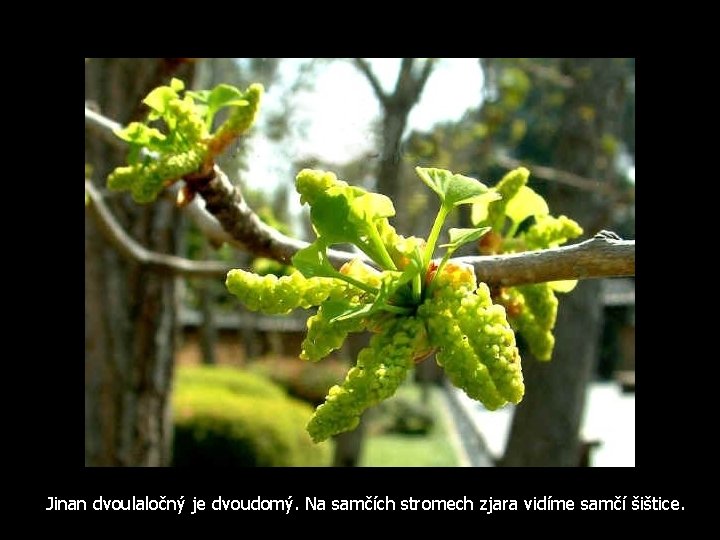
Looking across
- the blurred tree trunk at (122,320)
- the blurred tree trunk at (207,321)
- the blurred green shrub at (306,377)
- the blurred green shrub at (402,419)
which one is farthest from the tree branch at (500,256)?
the blurred tree trunk at (207,321)

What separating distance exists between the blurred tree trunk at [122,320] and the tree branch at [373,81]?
996 mm

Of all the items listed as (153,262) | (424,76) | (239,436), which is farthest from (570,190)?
(239,436)

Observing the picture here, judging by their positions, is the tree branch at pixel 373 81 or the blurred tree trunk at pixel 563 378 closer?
the blurred tree trunk at pixel 563 378

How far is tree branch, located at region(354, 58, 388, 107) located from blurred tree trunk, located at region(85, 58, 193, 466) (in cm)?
100

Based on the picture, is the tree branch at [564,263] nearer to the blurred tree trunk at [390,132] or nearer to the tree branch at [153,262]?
the tree branch at [153,262]

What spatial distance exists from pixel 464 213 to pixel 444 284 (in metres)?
3.38

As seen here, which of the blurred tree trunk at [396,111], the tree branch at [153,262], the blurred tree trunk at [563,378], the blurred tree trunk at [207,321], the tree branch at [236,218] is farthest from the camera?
the blurred tree trunk at [207,321]

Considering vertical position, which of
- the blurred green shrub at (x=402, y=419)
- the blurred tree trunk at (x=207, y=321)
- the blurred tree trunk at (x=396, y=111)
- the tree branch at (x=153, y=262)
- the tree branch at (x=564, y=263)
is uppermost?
the blurred tree trunk at (x=396, y=111)

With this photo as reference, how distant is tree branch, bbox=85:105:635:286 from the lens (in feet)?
4.42

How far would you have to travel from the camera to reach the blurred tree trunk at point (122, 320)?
3633 mm

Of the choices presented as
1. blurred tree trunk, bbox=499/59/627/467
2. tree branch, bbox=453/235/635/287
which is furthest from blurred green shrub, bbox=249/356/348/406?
tree branch, bbox=453/235/635/287

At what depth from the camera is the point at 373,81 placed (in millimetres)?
3982

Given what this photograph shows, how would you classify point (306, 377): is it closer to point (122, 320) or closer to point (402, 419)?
point (402, 419)
